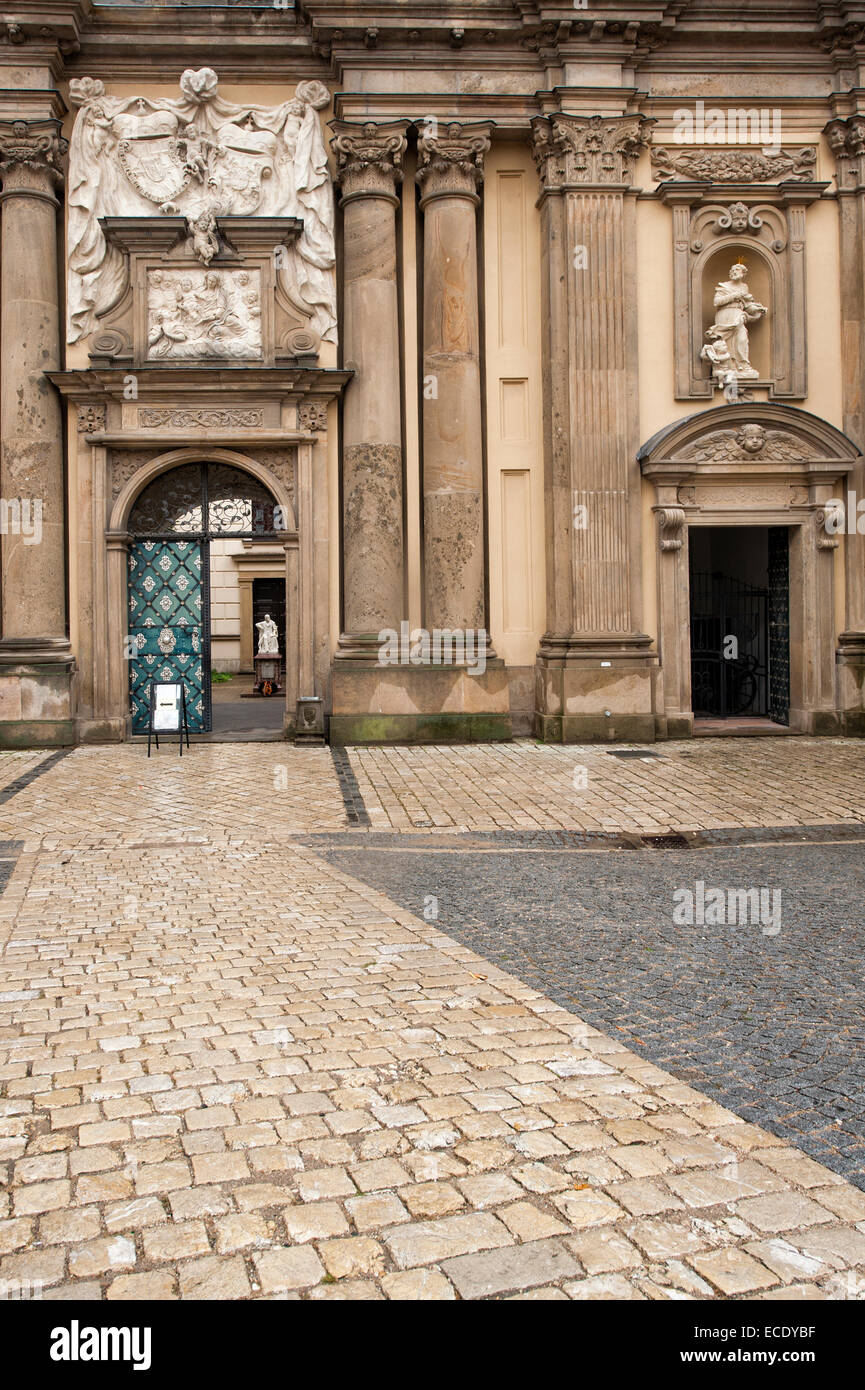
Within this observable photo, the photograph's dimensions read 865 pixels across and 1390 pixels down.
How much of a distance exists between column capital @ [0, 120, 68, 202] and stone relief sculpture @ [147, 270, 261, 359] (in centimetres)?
192

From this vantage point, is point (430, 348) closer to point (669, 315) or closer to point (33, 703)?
point (669, 315)

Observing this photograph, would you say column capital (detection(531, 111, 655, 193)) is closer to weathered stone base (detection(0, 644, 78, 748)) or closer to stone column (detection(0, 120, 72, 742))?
stone column (detection(0, 120, 72, 742))

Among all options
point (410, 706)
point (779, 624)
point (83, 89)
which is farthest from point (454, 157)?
point (779, 624)

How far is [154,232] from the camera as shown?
15742mm

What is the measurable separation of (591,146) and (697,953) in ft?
43.1

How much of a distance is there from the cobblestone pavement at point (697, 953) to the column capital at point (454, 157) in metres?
10.3

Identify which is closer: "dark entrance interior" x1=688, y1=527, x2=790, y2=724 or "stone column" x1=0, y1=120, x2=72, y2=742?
"stone column" x1=0, y1=120, x2=72, y2=742

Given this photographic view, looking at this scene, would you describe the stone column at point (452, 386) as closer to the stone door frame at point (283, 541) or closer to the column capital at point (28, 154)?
the stone door frame at point (283, 541)

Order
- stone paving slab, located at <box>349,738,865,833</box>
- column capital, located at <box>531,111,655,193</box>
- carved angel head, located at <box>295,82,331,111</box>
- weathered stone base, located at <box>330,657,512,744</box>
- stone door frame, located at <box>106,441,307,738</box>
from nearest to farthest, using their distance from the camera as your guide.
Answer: stone paving slab, located at <box>349,738,865,833</box> → weathered stone base, located at <box>330,657,512,744</box> → column capital, located at <box>531,111,655,193</box> → stone door frame, located at <box>106,441,307,738</box> → carved angel head, located at <box>295,82,331,111</box>

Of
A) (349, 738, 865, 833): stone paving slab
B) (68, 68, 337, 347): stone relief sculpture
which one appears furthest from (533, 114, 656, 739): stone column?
(68, 68, 337, 347): stone relief sculpture

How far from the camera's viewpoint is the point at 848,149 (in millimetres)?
16078

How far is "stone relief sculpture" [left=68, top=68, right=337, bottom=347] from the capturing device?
51.8ft

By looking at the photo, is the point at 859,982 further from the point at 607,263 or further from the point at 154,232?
the point at 154,232

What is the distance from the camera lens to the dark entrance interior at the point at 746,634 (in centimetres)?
1694
